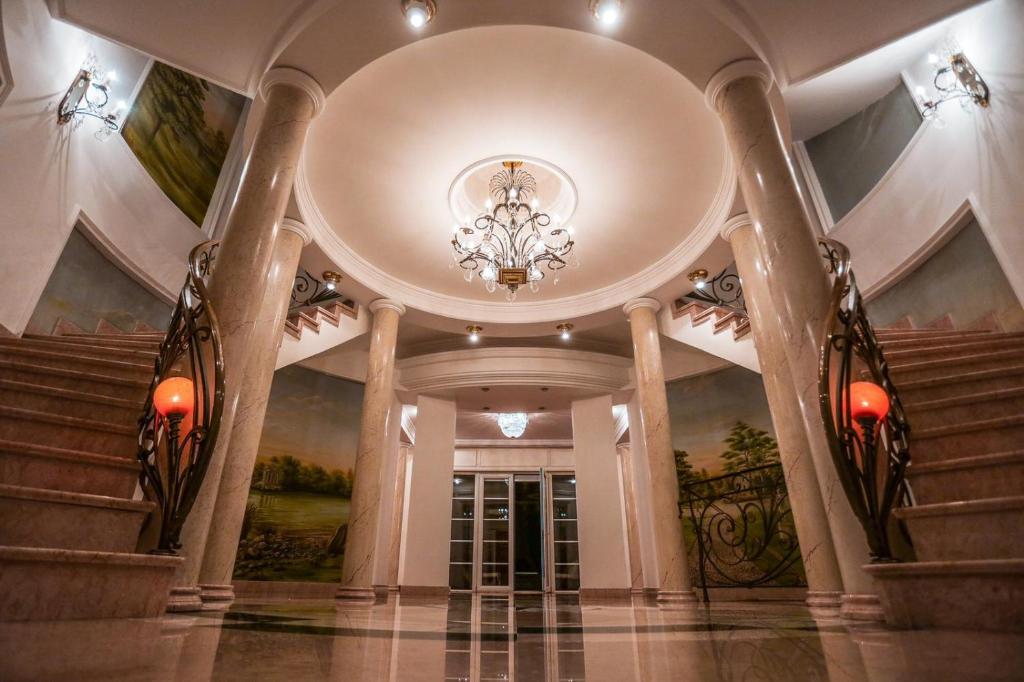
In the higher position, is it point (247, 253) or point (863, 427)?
point (247, 253)

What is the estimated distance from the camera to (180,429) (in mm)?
2984

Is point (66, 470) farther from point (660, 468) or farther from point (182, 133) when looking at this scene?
point (182, 133)

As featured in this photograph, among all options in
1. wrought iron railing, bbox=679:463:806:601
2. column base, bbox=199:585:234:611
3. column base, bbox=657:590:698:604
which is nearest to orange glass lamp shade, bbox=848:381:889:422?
column base, bbox=657:590:698:604

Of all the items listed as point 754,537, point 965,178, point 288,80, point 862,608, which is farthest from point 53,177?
point 754,537

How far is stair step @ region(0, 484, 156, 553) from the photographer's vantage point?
2225 millimetres

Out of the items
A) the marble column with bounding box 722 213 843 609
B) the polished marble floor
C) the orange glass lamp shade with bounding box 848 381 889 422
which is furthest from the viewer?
the marble column with bounding box 722 213 843 609

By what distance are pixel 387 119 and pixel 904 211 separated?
6939 mm

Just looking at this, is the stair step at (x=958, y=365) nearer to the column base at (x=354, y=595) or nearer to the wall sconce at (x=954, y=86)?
the wall sconce at (x=954, y=86)

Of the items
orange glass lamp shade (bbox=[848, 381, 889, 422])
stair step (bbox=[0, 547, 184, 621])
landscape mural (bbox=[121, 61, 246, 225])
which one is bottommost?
stair step (bbox=[0, 547, 184, 621])

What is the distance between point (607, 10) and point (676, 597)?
6.29 m

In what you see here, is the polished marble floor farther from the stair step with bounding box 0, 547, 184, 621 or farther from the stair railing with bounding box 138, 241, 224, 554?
the stair railing with bounding box 138, 241, 224, 554

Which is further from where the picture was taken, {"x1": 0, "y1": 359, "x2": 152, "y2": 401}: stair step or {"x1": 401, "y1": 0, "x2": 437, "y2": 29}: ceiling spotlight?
{"x1": 401, "y1": 0, "x2": 437, "y2": 29}: ceiling spotlight

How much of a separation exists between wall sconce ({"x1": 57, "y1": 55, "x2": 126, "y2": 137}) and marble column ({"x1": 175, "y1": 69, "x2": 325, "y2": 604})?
3.59 meters

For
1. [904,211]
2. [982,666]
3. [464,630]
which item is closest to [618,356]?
[904,211]
